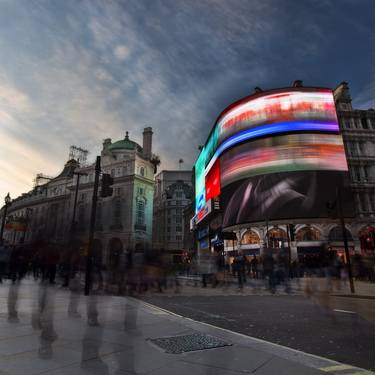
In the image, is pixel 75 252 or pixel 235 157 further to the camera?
pixel 235 157

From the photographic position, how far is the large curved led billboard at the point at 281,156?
136 feet

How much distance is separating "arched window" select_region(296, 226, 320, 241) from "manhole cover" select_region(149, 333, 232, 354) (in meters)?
39.4

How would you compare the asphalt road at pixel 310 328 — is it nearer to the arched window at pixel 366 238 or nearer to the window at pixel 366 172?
the arched window at pixel 366 238

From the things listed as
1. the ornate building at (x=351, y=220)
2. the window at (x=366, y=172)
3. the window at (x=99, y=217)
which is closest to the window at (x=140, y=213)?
the window at (x=99, y=217)

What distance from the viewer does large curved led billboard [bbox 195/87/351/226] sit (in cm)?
4156

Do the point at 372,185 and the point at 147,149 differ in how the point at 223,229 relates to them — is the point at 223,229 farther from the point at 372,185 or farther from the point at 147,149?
the point at 147,149

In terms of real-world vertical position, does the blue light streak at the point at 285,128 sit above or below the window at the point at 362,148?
above

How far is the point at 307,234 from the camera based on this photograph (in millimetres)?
42062

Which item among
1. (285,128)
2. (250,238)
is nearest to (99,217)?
(250,238)

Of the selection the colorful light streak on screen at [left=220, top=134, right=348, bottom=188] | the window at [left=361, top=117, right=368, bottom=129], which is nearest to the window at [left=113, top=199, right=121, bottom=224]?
the colorful light streak on screen at [left=220, top=134, right=348, bottom=188]

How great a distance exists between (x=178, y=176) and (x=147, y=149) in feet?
149

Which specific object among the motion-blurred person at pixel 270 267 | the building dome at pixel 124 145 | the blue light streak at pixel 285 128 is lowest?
the motion-blurred person at pixel 270 267

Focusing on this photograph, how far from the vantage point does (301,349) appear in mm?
4836

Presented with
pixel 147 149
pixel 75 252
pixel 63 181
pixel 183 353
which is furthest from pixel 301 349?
pixel 63 181
